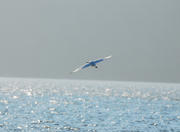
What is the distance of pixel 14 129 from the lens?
6919 cm

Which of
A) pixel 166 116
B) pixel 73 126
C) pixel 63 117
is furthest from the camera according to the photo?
pixel 166 116

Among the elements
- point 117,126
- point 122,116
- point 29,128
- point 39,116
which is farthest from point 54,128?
point 122,116

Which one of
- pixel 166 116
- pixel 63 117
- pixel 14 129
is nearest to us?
pixel 14 129

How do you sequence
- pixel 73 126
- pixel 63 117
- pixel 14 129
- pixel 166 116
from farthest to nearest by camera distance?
pixel 166 116
pixel 63 117
pixel 73 126
pixel 14 129

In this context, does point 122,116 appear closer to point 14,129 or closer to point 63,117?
point 63,117

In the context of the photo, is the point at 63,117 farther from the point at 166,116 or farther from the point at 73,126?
the point at 166,116

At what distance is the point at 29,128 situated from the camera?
232ft

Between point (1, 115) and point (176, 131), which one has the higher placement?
point (1, 115)

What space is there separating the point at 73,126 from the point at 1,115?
19492mm

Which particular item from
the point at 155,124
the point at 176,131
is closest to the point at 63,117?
the point at 155,124

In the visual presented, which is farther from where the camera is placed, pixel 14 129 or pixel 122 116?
pixel 122 116

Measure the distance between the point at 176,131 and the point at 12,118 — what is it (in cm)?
3034

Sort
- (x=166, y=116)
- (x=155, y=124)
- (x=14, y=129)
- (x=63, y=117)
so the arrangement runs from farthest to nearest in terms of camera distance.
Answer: (x=166, y=116)
(x=63, y=117)
(x=155, y=124)
(x=14, y=129)

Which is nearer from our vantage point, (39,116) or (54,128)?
(54,128)
